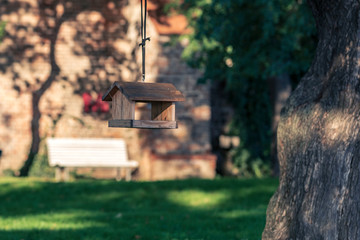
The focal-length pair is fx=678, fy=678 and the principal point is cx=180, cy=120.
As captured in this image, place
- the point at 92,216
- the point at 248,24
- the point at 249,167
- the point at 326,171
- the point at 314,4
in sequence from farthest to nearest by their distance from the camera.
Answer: the point at 249,167 → the point at 248,24 → the point at 92,216 → the point at 314,4 → the point at 326,171

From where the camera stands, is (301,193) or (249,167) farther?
(249,167)

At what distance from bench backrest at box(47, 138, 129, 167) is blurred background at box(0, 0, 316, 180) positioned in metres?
0.56

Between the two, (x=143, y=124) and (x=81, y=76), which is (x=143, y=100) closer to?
(x=143, y=124)

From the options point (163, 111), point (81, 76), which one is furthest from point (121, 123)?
point (81, 76)

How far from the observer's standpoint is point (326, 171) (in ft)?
19.1

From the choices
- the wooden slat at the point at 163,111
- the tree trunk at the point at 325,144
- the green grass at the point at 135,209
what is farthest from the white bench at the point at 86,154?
the wooden slat at the point at 163,111

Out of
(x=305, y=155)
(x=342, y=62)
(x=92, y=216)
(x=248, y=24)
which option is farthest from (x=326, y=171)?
(x=248, y=24)

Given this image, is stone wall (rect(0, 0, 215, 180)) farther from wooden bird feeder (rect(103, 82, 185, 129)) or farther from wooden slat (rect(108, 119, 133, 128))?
wooden slat (rect(108, 119, 133, 128))

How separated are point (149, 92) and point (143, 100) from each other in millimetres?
87

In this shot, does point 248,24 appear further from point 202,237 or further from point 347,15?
point 347,15

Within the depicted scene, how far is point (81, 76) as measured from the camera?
16969 millimetres

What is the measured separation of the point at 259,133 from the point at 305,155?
11.8 metres

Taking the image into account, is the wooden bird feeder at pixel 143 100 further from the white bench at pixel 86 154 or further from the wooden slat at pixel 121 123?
the white bench at pixel 86 154

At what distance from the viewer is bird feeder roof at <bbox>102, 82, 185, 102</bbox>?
5.34 metres
